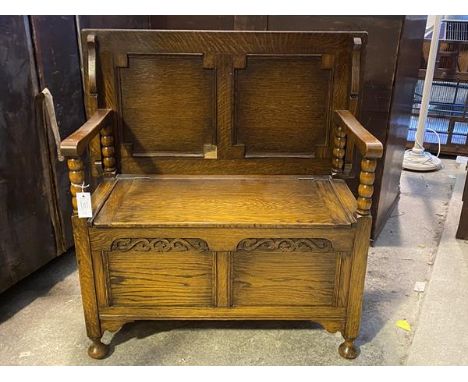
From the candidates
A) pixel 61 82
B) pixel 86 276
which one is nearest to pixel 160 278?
pixel 86 276

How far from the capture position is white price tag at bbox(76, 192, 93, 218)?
1.45 m

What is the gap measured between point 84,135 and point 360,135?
857 mm

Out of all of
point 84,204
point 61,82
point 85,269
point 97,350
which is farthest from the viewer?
point 61,82

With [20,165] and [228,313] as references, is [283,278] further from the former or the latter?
[20,165]

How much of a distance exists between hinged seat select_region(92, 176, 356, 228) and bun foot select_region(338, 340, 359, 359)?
1.59ft

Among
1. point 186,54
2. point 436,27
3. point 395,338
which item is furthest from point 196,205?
point 436,27

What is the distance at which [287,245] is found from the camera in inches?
A: 61.0

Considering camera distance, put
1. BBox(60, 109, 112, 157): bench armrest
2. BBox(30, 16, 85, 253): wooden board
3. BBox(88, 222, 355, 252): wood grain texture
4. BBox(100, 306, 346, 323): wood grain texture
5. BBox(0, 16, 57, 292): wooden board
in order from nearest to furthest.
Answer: BBox(60, 109, 112, 157): bench armrest
BBox(88, 222, 355, 252): wood grain texture
BBox(100, 306, 346, 323): wood grain texture
BBox(0, 16, 57, 292): wooden board
BBox(30, 16, 85, 253): wooden board

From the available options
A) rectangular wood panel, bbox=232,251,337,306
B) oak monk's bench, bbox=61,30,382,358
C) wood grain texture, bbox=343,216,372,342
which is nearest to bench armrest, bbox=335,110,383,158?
oak monk's bench, bbox=61,30,382,358

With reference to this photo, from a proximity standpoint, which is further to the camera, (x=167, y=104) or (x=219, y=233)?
(x=167, y=104)

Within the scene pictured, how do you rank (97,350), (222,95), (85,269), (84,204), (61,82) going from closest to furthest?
(84,204) → (85,269) → (97,350) → (222,95) → (61,82)

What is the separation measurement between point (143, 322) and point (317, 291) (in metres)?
0.71

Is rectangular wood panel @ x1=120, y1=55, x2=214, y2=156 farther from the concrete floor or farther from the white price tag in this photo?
the concrete floor

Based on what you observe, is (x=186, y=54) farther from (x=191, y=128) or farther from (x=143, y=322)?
(x=143, y=322)
